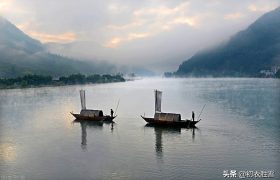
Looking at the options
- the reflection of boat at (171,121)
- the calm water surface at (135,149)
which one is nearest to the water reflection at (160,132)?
the calm water surface at (135,149)

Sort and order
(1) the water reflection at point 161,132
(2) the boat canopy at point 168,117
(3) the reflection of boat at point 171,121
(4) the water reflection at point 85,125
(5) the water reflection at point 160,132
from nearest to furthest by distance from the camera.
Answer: (5) the water reflection at point 160,132 → (1) the water reflection at point 161,132 → (4) the water reflection at point 85,125 → (3) the reflection of boat at point 171,121 → (2) the boat canopy at point 168,117

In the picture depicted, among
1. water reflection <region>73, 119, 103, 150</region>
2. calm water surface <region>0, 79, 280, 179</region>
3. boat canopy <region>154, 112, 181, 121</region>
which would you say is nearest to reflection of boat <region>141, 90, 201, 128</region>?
boat canopy <region>154, 112, 181, 121</region>

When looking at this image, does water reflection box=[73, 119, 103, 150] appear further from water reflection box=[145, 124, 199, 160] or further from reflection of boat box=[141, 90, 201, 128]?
reflection of boat box=[141, 90, 201, 128]

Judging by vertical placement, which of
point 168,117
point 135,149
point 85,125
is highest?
point 168,117

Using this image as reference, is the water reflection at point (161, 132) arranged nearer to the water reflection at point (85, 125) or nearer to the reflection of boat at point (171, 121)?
the reflection of boat at point (171, 121)

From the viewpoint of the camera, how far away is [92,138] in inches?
2884

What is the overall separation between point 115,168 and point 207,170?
1311 centimetres

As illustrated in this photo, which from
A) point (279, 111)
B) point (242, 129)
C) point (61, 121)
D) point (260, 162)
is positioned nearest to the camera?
point (260, 162)

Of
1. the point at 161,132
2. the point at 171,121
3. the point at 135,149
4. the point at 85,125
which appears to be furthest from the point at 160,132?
the point at 85,125

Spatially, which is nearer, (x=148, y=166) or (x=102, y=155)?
(x=148, y=166)

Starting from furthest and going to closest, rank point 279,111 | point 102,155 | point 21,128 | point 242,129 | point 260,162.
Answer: point 279,111, point 21,128, point 242,129, point 102,155, point 260,162

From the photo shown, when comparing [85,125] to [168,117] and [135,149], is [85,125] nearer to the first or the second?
[168,117]

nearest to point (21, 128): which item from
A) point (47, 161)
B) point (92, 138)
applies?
point (92, 138)

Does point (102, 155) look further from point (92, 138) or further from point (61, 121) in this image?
point (61, 121)
